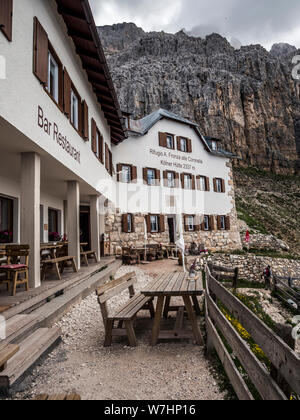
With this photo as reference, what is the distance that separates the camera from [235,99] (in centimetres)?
4753

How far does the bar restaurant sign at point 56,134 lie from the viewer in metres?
5.40

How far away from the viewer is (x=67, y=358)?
353 cm

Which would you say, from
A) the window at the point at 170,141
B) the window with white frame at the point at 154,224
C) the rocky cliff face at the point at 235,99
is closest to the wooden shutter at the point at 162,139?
the window at the point at 170,141

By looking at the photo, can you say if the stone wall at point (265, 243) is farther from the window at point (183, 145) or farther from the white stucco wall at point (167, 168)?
the window at point (183, 145)

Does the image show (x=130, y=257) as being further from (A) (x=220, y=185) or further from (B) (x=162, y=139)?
(A) (x=220, y=185)

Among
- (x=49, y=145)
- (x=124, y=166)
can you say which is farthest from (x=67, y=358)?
(x=124, y=166)

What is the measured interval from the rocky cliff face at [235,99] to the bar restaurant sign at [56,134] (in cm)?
3864

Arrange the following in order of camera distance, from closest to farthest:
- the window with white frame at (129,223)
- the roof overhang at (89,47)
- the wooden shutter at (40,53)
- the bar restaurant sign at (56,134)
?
the wooden shutter at (40,53) < the bar restaurant sign at (56,134) < the roof overhang at (89,47) < the window with white frame at (129,223)

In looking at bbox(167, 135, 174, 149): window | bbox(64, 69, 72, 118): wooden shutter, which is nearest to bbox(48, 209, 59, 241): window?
bbox(64, 69, 72, 118): wooden shutter

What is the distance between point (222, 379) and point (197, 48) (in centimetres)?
8043

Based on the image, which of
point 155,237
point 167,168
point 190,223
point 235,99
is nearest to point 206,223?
point 190,223

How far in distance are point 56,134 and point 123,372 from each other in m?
5.05

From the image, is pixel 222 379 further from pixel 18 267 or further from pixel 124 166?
pixel 124 166
